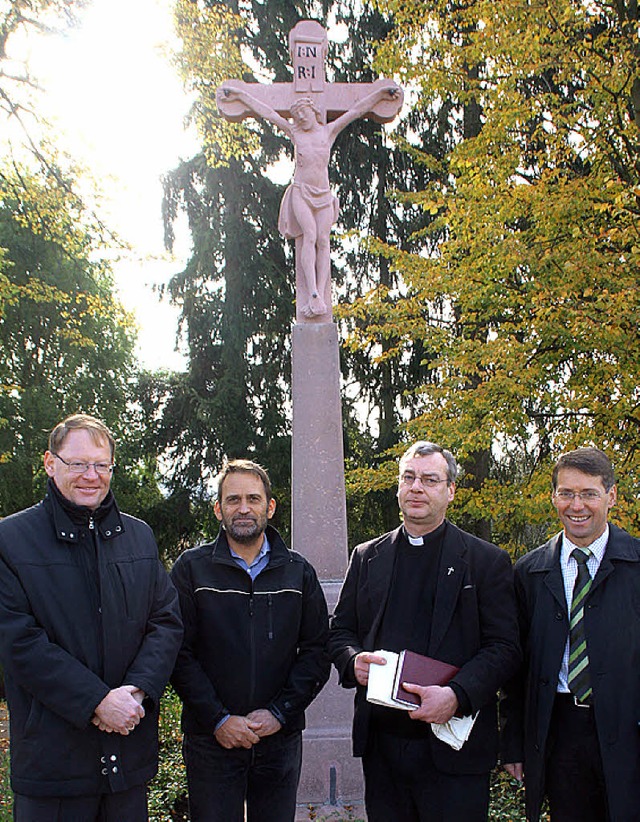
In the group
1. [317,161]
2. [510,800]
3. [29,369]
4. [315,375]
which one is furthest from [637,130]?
[29,369]

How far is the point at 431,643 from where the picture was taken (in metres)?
2.93

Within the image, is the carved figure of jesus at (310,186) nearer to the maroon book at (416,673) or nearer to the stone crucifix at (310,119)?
the stone crucifix at (310,119)

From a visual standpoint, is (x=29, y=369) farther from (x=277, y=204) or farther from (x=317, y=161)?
(x=317, y=161)

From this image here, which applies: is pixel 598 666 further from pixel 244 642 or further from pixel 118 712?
pixel 118 712

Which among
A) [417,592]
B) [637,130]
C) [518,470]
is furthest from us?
[518,470]

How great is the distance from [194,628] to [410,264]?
7.20 meters

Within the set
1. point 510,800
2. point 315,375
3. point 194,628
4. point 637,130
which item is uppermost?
point 637,130

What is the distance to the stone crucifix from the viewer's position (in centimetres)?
560

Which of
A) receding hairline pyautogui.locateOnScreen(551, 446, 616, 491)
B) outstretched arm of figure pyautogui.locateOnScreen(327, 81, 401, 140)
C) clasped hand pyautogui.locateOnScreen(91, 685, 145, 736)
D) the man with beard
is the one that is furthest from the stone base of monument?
outstretched arm of figure pyautogui.locateOnScreen(327, 81, 401, 140)

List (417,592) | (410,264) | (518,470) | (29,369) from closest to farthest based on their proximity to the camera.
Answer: (417,592)
(410,264)
(518,470)
(29,369)

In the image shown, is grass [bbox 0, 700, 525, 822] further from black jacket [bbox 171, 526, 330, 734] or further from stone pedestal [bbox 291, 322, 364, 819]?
black jacket [bbox 171, 526, 330, 734]

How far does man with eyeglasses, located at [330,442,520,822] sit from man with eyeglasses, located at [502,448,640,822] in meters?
0.14

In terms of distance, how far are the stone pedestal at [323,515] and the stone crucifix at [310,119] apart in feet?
1.13

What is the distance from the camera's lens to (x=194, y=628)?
10.3 feet
